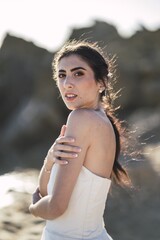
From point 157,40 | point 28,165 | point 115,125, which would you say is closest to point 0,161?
point 28,165

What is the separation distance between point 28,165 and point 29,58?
477 cm

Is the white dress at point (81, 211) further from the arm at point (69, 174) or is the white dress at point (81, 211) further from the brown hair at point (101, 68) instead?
the brown hair at point (101, 68)

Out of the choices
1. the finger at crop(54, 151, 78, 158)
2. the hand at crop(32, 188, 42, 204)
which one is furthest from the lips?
the hand at crop(32, 188, 42, 204)

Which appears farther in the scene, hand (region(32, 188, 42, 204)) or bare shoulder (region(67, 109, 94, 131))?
hand (region(32, 188, 42, 204))

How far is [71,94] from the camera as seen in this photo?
161 cm

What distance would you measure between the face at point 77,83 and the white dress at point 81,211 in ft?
0.83

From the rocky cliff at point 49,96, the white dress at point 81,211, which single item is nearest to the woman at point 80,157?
the white dress at point 81,211

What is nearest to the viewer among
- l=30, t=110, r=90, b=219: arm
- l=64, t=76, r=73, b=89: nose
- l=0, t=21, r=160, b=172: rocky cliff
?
l=30, t=110, r=90, b=219: arm

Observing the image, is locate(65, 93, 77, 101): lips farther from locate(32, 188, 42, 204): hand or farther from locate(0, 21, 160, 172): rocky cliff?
Answer: locate(0, 21, 160, 172): rocky cliff

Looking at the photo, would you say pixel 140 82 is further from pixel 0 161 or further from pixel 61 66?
pixel 61 66

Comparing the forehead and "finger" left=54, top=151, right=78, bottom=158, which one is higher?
the forehead

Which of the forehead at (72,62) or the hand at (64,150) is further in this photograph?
the forehead at (72,62)

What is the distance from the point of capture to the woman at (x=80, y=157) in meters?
1.46

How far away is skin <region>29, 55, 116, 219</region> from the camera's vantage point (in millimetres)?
1452
